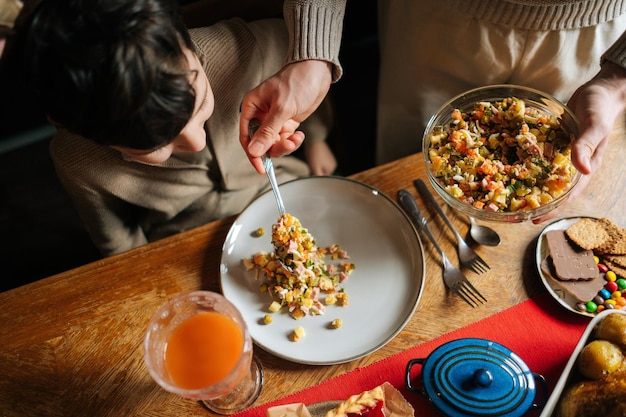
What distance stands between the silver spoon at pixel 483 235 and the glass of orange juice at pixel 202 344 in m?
0.59

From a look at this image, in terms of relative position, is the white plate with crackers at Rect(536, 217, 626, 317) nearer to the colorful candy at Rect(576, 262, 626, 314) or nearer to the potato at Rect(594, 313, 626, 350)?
the colorful candy at Rect(576, 262, 626, 314)

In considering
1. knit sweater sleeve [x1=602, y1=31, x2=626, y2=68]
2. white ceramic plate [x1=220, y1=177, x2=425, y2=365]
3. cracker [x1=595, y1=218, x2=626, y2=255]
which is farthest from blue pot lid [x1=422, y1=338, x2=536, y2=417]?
knit sweater sleeve [x1=602, y1=31, x2=626, y2=68]

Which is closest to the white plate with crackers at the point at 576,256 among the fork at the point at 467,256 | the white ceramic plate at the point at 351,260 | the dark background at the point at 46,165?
the fork at the point at 467,256

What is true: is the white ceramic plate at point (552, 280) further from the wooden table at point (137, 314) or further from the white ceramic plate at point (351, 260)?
the white ceramic plate at point (351, 260)

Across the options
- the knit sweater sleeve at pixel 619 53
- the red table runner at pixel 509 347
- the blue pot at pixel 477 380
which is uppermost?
the knit sweater sleeve at pixel 619 53

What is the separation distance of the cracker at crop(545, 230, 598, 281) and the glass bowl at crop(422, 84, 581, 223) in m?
0.14

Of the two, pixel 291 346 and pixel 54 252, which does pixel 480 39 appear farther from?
pixel 54 252

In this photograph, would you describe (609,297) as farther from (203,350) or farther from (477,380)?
(203,350)

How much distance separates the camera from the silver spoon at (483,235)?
1.25 m

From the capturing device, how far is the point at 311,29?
129 centimetres

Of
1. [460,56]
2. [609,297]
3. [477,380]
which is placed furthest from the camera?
[460,56]

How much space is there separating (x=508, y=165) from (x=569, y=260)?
0.25 metres

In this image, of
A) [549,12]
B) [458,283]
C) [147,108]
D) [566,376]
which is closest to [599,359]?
[566,376]

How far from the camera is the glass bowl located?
43.8 inches
